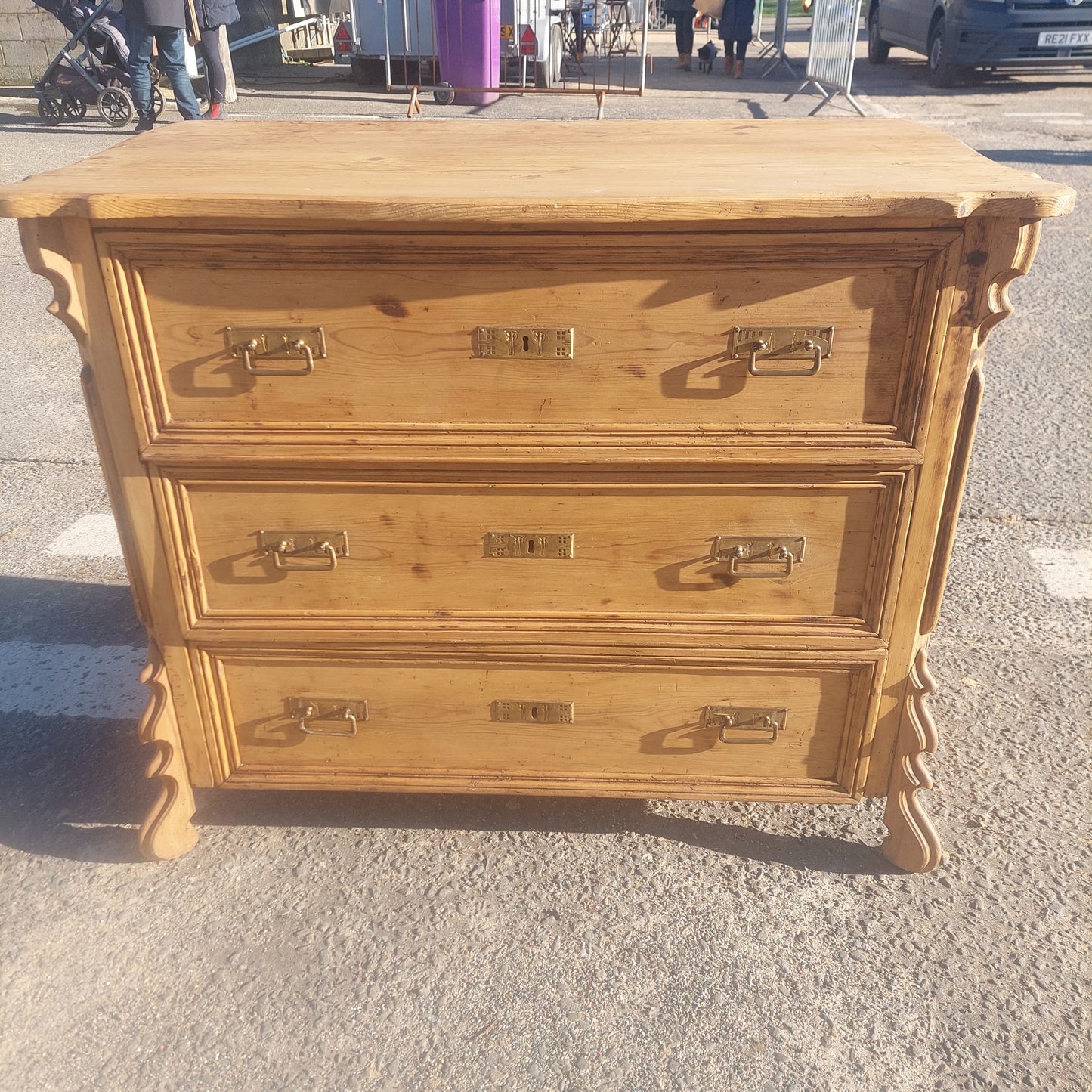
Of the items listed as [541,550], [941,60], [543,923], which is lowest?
[543,923]

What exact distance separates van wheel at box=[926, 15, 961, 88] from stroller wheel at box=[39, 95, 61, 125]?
33.1 feet

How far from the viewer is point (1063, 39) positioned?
10.7 meters

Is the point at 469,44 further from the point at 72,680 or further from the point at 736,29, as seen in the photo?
the point at 72,680

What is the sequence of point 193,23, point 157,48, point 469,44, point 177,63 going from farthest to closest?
1. point 469,44
2. point 193,23
3. point 157,48
4. point 177,63

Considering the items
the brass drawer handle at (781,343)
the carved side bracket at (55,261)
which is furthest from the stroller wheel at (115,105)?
the brass drawer handle at (781,343)

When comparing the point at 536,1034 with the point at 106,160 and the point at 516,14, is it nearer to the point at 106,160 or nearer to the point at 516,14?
the point at 106,160

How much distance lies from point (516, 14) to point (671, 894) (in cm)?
1094

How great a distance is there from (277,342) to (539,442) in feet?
1.73

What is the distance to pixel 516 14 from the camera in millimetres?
10766

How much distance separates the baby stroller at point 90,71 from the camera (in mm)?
8508

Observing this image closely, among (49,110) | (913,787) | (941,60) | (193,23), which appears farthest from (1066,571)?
(941,60)

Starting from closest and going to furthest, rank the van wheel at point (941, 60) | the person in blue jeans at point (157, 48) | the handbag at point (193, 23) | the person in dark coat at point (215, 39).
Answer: the person in blue jeans at point (157, 48), the handbag at point (193, 23), the person in dark coat at point (215, 39), the van wheel at point (941, 60)

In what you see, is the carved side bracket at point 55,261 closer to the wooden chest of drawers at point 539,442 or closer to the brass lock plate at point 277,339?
the wooden chest of drawers at point 539,442

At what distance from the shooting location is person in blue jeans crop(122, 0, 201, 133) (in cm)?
748
